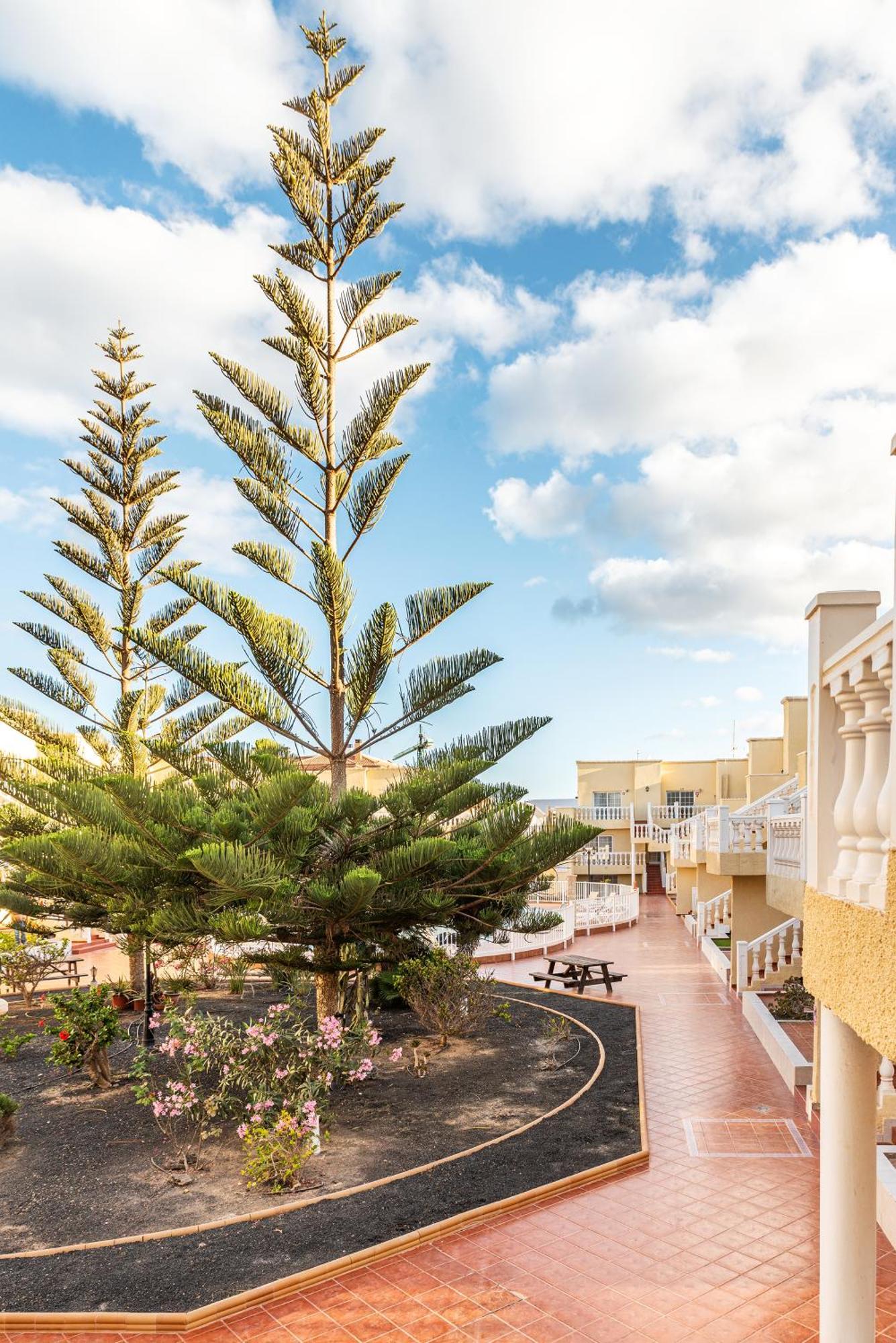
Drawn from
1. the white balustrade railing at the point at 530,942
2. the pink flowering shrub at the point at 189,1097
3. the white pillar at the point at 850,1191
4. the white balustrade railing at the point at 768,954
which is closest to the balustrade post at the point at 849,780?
the white pillar at the point at 850,1191

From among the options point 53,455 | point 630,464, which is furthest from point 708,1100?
point 53,455

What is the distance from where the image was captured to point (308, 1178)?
5.59m

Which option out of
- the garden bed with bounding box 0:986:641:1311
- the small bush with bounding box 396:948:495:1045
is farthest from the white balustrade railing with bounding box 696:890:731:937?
the small bush with bounding box 396:948:495:1045

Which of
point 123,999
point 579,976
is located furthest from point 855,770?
point 123,999

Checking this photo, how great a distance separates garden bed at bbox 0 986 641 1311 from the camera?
4383mm

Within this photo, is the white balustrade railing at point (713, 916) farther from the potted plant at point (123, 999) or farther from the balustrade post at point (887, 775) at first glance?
the balustrade post at point (887, 775)

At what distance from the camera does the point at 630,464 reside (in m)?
13.0

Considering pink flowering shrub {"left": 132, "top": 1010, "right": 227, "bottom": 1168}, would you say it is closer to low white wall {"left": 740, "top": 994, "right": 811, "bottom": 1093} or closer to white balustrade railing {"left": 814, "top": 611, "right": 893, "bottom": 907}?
low white wall {"left": 740, "top": 994, "right": 811, "bottom": 1093}

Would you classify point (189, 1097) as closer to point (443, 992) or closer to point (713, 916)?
point (443, 992)

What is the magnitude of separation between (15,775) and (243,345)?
560 cm

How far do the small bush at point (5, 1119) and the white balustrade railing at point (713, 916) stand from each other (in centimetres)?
1229

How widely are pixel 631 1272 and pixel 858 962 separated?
333 cm

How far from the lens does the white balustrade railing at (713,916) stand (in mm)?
15820

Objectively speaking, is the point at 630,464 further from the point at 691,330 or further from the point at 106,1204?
the point at 106,1204
